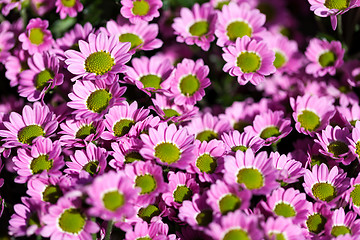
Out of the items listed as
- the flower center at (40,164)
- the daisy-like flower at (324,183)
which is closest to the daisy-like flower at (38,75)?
the flower center at (40,164)

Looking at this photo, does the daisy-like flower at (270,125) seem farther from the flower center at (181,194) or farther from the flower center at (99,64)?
the flower center at (99,64)

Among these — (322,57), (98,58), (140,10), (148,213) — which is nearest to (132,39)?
(140,10)

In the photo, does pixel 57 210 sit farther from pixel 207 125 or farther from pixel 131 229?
pixel 207 125

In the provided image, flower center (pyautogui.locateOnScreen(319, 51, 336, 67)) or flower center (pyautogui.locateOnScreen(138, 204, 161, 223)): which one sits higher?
flower center (pyautogui.locateOnScreen(319, 51, 336, 67))

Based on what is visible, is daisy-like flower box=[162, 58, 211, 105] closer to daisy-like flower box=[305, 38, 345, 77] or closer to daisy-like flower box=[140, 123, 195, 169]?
daisy-like flower box=[140, 123, 195, 169]

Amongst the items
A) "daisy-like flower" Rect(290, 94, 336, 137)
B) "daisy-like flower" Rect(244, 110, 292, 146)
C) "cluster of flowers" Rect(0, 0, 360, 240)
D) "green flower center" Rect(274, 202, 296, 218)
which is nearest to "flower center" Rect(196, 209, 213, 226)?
"cluster of flowers" Rect(0, 0, 360, 240)

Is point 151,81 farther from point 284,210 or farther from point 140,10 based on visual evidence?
point 284,210
